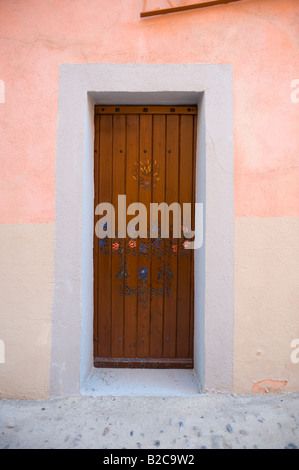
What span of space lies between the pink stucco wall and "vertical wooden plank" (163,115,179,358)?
23.1 inches

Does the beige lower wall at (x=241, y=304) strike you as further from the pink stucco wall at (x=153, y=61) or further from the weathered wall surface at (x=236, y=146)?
the pink stucco wall at (x=153, y=61)

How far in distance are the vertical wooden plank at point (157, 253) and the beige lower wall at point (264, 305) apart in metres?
0.73

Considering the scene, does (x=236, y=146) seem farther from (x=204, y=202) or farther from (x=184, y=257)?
(x=184, y=257)

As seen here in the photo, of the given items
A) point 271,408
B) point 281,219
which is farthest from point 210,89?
point 271,408

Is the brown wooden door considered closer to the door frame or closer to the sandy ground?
the door frame

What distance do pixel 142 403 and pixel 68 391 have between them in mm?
632

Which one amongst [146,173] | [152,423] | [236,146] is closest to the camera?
[152,423]

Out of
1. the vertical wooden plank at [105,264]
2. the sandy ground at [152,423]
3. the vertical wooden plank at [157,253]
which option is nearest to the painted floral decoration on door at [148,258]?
the vertical wooden plank at [157,253]

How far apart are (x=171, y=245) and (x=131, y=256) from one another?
0.40 meters

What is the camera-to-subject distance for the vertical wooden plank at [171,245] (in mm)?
3078

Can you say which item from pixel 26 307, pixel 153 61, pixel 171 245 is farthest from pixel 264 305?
pixel 153 61

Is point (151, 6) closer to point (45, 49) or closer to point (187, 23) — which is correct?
point (187, 23)

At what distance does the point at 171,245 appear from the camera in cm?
311

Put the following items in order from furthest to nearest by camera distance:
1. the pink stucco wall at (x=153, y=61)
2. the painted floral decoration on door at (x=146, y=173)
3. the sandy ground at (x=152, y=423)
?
the painted floral decoration on door at (x=146, y=173)
the pink stucco wall at (x=153, y=61)
the sandy ground at (x=152, y=423)
